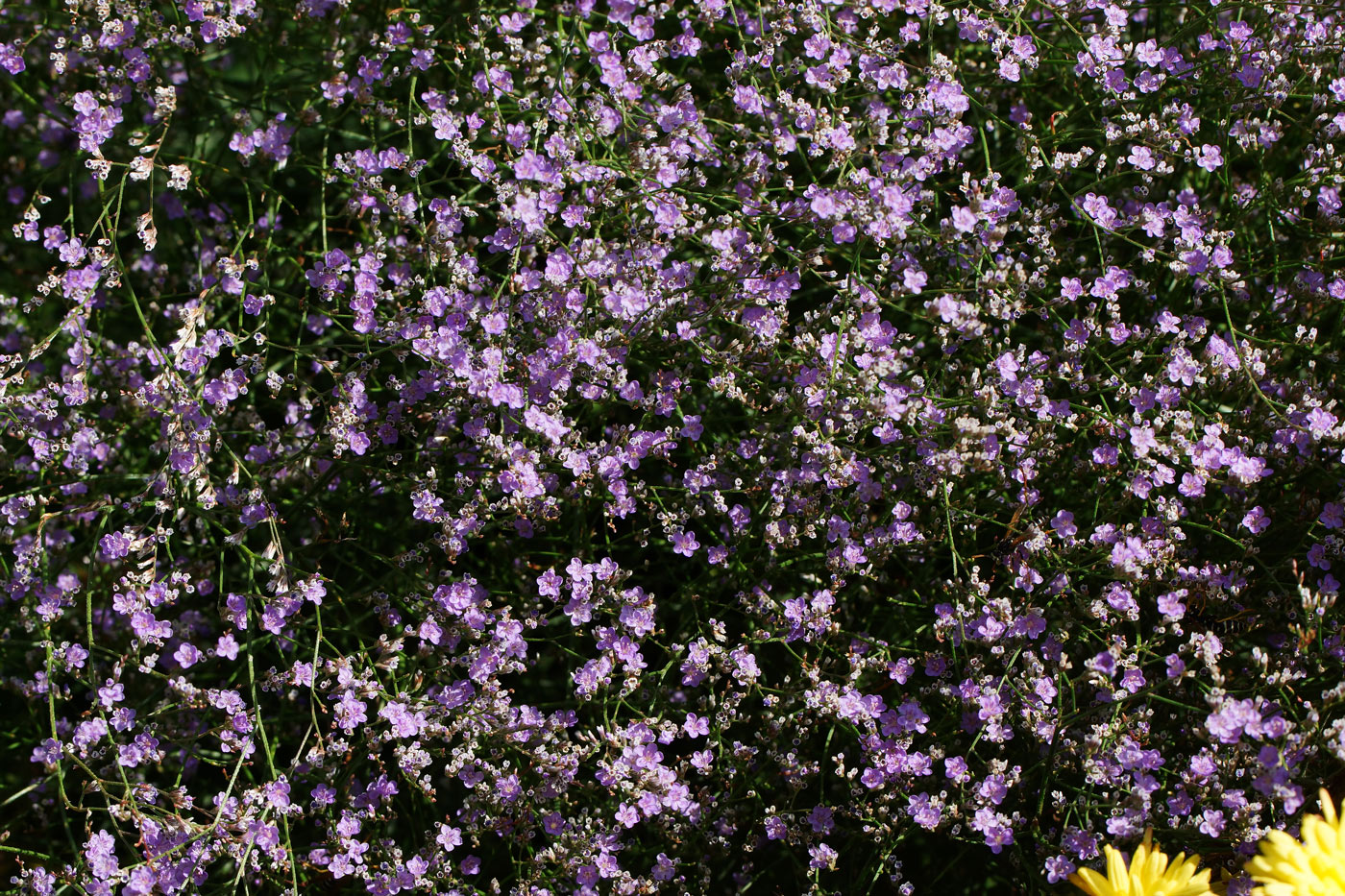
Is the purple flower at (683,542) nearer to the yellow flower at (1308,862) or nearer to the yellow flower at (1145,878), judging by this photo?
the yellow flower at (1145,878)

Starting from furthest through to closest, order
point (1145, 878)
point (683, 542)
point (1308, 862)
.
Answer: point (683, 542)
point (1145, 878)
point (1308, 862)

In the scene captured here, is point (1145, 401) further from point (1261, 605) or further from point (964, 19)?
point (964, 19)

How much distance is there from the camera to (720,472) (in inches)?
98.0

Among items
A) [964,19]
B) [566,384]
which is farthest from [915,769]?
[964,19]

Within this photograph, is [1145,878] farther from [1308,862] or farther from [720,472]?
[720,472]

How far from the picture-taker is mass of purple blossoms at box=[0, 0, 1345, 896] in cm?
230

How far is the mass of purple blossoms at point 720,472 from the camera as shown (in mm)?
2303

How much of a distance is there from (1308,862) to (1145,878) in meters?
0.27

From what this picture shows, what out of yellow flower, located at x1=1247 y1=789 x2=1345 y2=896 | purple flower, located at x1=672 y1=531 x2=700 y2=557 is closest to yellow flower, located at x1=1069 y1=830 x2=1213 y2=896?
yellow flower, located at x1=1247 y1=789 x2=1345 y2=896

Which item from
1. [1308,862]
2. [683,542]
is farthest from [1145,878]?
[683,542]

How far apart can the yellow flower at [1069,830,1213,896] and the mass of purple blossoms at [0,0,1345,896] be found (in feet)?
0.36

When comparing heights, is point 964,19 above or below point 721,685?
above

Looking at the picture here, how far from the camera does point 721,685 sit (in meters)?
2.61

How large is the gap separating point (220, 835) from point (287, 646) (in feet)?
1.56
